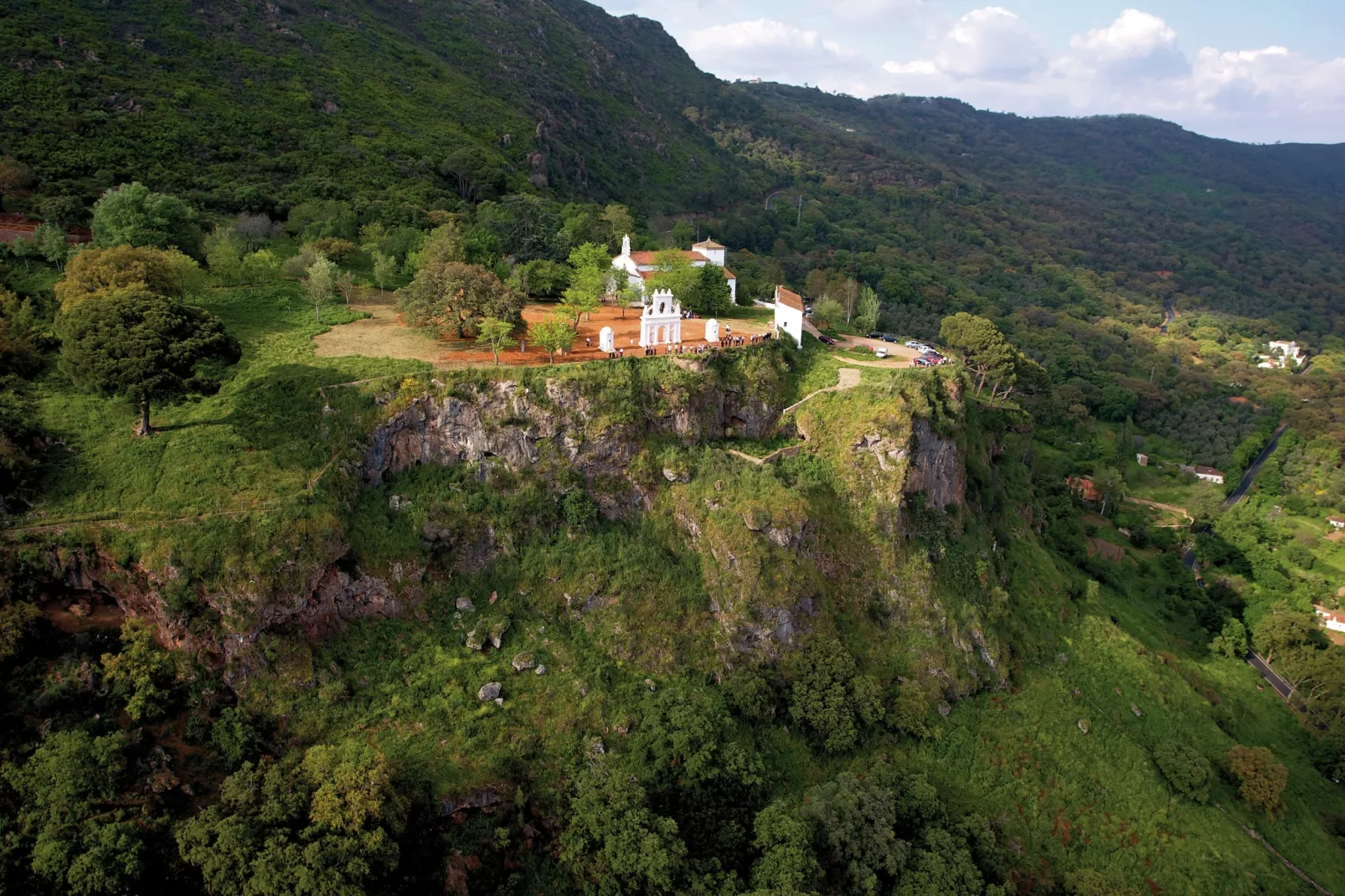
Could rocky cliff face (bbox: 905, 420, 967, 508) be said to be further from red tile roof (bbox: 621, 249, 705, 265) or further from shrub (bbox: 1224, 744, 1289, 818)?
red tile roof (bbox: 621, 249, 705, 265)

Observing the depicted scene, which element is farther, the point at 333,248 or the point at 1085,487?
the point at 1085,487

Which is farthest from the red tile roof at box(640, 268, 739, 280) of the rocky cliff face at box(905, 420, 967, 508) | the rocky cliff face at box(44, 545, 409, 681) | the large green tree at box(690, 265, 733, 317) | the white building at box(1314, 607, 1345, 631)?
the white building at box(1314, 607, 1345, 631)

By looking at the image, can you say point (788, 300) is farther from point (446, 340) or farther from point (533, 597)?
point (533, 597)

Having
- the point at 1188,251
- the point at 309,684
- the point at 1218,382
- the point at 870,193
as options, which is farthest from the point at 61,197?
the point at 1188,251

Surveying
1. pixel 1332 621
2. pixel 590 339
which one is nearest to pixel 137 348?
pixel 590 339

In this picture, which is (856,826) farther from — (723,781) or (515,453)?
(515,453)

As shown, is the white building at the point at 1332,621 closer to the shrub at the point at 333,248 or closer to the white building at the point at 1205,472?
the white building at the point at 1205,472
